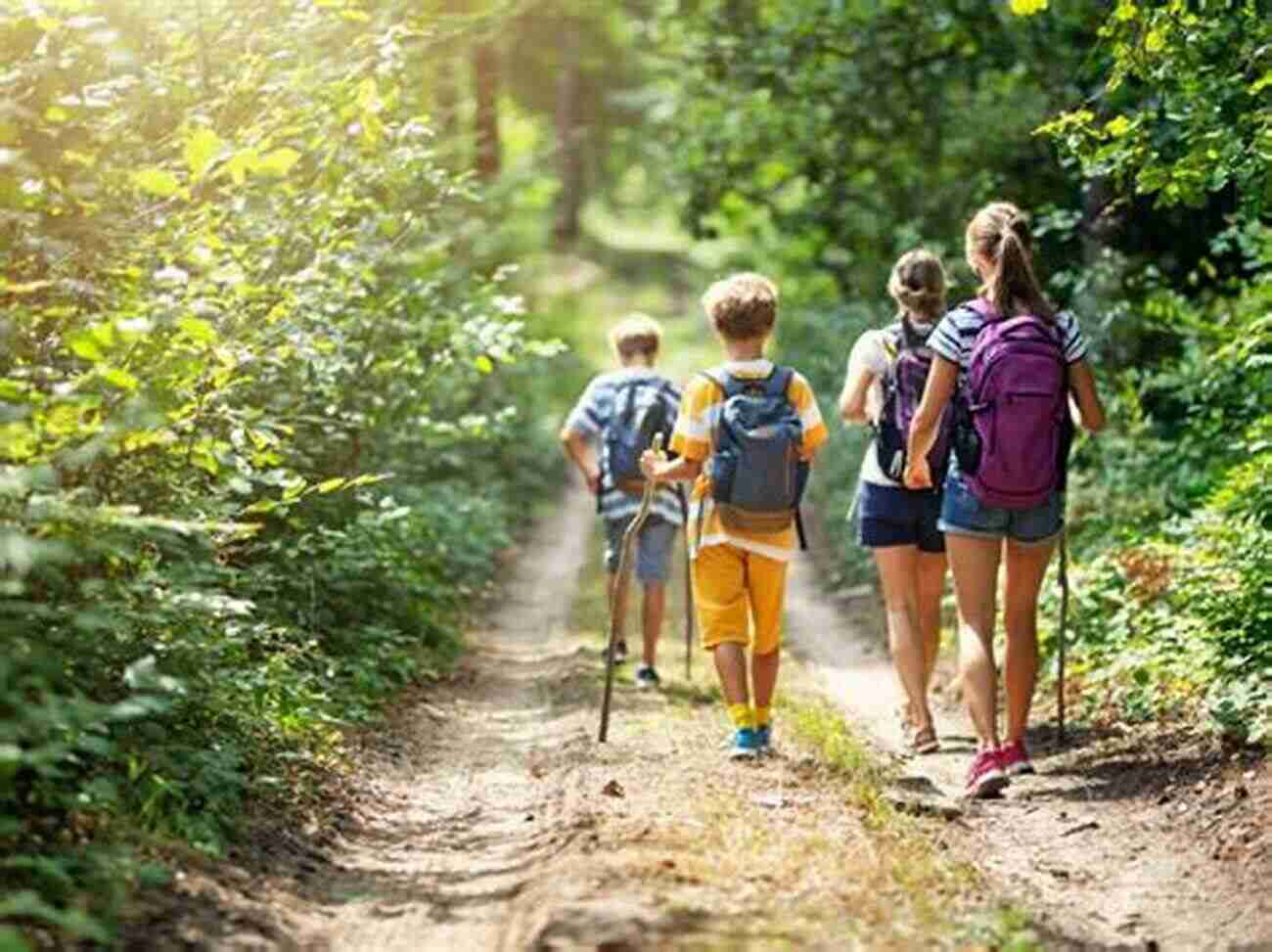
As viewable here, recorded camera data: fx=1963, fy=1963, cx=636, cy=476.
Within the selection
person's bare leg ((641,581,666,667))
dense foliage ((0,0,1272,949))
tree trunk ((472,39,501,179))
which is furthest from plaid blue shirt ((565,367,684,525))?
tree trunk ((472,39,501,179))

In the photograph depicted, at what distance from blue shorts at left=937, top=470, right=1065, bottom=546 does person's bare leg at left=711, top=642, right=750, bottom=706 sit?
1.15 m

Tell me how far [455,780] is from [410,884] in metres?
2.16

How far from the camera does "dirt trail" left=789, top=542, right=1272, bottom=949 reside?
21.9ft

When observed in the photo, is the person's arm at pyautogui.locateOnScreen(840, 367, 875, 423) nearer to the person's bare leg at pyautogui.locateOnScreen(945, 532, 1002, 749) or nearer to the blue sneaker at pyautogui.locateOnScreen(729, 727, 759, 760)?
the person's bare leg at pyautogui.locateOnScreen(945, 532, 1002, 749)

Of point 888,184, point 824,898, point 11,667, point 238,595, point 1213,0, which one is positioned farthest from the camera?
point 888,184

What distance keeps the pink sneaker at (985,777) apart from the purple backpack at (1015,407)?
1.11m

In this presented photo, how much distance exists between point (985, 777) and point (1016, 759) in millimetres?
542

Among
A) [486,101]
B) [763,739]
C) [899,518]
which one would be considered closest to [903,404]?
[899,518]

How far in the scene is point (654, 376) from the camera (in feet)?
38.6

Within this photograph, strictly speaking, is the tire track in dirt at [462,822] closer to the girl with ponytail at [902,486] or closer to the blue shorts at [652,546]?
the blue shorts at [652,546]

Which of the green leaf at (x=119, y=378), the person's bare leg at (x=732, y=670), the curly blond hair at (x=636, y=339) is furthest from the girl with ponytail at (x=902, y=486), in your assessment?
the green leaf at (x=119, y=378)

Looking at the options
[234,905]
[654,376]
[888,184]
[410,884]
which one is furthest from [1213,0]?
[888,184]

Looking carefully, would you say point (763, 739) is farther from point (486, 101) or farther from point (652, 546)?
point (486, 101)

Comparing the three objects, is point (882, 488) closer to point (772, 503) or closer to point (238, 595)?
point (772, 503)
